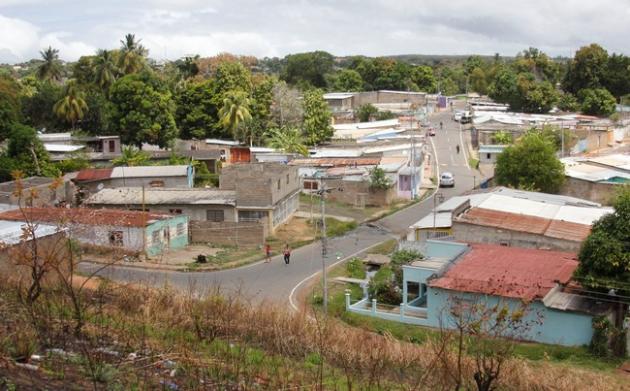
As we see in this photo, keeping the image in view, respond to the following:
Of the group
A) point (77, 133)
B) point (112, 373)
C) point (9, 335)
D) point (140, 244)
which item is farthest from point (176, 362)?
point (77, 133)

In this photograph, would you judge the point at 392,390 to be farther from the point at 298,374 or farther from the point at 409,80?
the point at 409,80

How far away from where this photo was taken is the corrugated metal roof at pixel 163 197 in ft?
95.1

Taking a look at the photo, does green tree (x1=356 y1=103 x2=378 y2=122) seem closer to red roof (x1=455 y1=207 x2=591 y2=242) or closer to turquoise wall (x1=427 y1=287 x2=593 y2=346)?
red roof (x1=455 y1=207 x2=591 y2=242)

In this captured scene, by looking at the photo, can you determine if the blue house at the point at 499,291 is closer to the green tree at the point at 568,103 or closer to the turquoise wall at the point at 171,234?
the turquoise wall at the point at 171,234

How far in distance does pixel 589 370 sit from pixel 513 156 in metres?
20.3

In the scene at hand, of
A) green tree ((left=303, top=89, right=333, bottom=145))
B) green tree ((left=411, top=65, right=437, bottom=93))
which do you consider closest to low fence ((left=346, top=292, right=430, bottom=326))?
green tree ((left=303, top=89, right=333, bottom=145))

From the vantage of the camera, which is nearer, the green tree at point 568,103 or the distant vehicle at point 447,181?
the distant vehicle at point 447,181

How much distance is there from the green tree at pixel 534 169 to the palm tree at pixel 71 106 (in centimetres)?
2575

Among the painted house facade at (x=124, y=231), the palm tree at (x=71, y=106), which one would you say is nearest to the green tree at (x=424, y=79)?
the palm tree at (x=71, y=106)

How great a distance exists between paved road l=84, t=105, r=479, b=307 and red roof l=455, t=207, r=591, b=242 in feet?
15.6

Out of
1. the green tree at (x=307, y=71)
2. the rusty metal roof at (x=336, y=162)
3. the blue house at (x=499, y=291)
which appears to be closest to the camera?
the blue house at (x=499, y=291)

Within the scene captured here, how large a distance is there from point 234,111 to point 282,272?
26.2 metres

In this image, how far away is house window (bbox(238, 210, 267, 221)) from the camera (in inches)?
1140

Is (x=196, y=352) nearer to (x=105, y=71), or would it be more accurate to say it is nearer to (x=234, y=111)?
(x=234, y=111)
